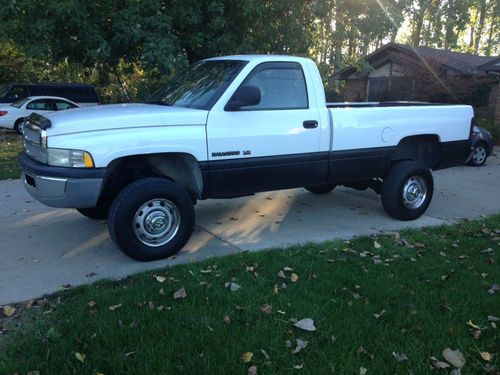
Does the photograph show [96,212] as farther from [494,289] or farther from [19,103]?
[19,103]

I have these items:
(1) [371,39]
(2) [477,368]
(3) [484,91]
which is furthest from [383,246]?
(3) [484,91]

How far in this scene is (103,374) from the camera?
306cm

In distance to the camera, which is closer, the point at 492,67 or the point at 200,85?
the point at 200,85

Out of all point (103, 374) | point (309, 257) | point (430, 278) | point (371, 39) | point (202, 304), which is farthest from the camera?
point (371, 39)

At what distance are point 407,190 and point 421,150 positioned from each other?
30.7 inches

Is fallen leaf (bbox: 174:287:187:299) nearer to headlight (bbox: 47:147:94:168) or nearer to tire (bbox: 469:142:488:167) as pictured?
headlight (bbox: 47:147:94:168)

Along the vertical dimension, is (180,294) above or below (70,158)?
below

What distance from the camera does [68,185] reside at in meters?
4.64

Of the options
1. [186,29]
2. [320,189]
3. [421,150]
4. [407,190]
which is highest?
[186,29]

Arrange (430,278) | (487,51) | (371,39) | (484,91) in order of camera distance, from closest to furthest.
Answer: (430,278) < (371,39) < (484,91) < (487,51)

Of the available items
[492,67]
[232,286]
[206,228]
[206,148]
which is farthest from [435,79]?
[232,286]

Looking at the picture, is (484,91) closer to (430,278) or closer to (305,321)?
(430,278)

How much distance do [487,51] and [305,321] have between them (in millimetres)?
56327

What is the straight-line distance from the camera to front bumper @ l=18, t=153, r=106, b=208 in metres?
4.64
